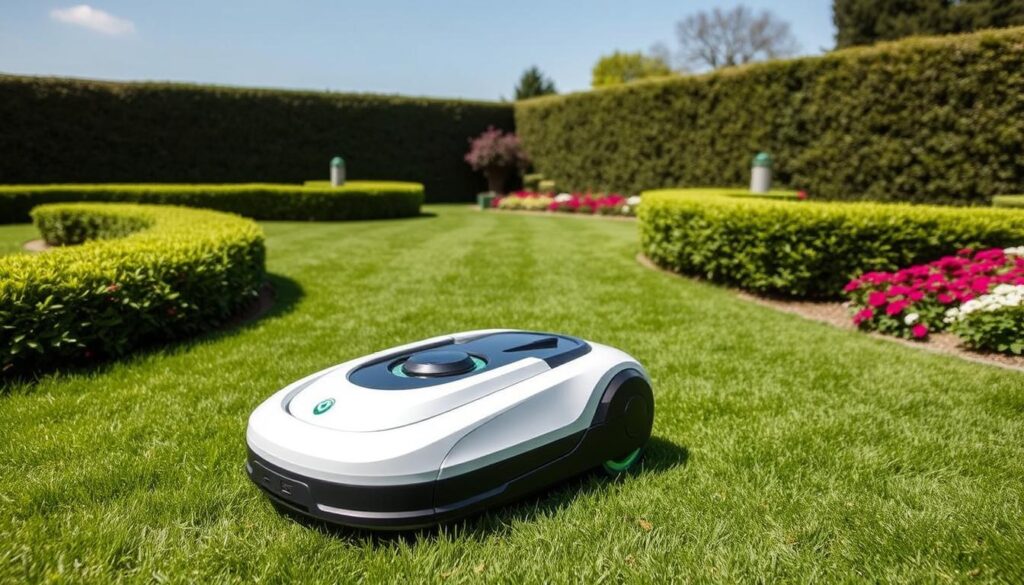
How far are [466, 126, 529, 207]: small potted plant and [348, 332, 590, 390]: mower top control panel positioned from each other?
19081mm

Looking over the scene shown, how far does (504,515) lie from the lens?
236 centimetres

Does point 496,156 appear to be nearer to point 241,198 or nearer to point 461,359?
point 241,198

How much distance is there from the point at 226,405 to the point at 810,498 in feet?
9.78

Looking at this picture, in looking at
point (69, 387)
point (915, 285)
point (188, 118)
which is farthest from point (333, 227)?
point (915, 285)

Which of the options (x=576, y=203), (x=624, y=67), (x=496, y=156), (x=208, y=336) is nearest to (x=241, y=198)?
(x=576, y=203)

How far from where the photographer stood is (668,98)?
52.6 ft

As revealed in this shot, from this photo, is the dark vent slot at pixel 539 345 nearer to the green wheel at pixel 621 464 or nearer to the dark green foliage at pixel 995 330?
the green wheel at pixel 621 464

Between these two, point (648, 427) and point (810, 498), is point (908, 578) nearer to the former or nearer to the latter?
point (810, 498)

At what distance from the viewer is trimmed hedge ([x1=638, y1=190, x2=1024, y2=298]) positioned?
19.7 ft

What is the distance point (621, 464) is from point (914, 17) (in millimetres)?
28690

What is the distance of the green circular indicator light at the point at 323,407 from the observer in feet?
7.16

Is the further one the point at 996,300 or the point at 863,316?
the point at 863,316

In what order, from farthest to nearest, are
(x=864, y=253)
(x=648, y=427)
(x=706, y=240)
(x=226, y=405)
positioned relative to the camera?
(x=706, y=240) → (x=864, y=253) → (x=226, y=405) → (x=648, y=427)

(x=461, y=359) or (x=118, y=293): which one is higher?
(x=461, y=359)
